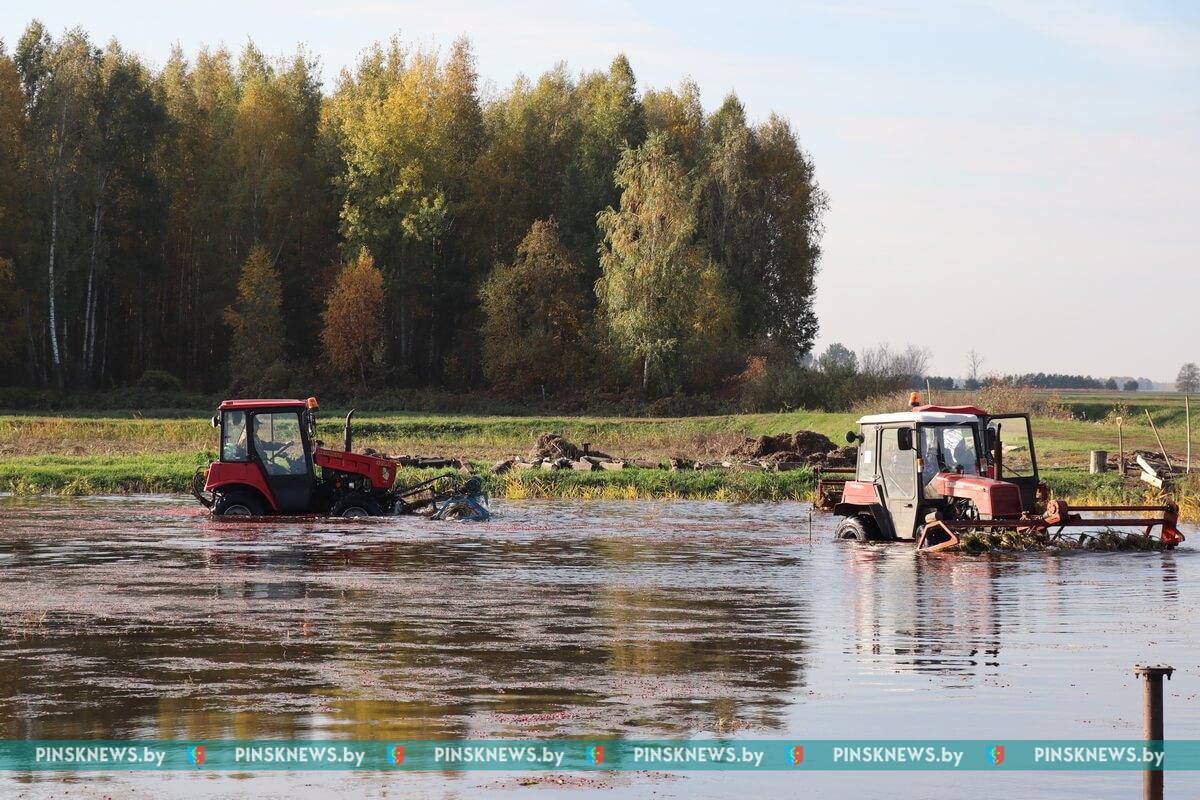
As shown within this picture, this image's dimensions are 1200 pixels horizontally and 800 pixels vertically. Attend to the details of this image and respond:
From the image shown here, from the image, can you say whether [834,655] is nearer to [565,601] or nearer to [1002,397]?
[565,601]

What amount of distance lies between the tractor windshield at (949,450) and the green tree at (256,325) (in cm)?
5442

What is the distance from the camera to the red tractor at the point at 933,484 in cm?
2570

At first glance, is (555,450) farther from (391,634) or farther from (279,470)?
(391,634)

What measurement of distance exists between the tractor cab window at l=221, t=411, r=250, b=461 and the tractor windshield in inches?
518

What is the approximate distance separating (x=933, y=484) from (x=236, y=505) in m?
13.6

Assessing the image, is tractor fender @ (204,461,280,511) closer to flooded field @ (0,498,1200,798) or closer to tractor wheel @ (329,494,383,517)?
tractor wheel @ (329,494,383,517)

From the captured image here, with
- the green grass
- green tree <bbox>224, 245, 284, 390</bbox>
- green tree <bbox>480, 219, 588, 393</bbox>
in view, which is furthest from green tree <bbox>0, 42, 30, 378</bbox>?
the green grass

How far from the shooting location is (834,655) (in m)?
14.7

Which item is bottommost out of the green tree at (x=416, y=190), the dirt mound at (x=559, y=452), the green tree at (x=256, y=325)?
the dirt mound at (x=559, y=452)

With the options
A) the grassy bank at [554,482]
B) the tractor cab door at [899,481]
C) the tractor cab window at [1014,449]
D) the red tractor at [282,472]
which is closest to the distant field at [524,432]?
the tractor cab window at [1014,449]

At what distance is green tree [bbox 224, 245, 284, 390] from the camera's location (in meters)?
77.2

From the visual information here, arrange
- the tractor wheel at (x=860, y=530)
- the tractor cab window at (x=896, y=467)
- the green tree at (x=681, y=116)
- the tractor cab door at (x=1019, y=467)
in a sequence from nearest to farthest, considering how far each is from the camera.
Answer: the tractor cab door at (x=1019, y=467), the tractor cab window at (x=896, y=467), the tractor wheel at (x=860, y=530), the green tree at (x=681, y=116)

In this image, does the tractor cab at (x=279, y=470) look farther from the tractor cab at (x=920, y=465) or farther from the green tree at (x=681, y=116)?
the green tree at (x=681, y=116)

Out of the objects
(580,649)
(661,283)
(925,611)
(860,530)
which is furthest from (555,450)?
(580,649)
